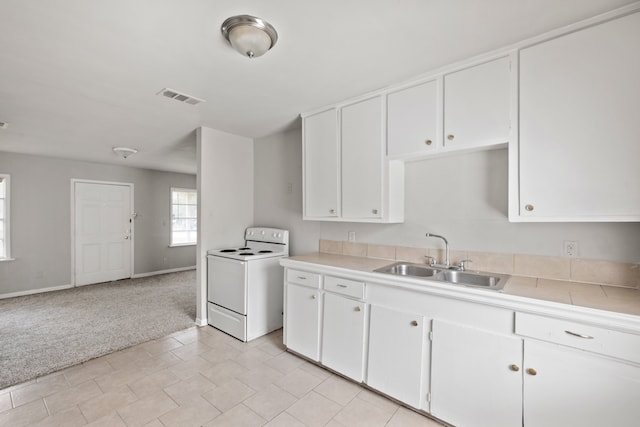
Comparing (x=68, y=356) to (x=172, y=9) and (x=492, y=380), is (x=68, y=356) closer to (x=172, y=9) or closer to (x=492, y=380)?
(x=172, y=9)

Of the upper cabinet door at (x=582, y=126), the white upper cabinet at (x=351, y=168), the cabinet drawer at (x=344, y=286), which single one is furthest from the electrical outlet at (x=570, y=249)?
the cabinet drawer at (x=344, y=286)

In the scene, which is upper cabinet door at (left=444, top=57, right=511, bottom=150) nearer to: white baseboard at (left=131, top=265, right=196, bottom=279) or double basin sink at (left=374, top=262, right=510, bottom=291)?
double basin sink at (left=374, top=262, right=510, bottom=291)

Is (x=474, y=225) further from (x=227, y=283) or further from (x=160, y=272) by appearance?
(x=160, y=272)

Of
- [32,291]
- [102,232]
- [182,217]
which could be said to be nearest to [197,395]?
[32,291]

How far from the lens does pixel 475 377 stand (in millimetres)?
1711

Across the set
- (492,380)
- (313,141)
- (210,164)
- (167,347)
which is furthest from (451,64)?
(167,347)

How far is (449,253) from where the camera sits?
7.85 feet

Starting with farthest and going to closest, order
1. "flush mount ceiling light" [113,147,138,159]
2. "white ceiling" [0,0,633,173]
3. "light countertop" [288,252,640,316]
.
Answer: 1. "flush mount ceiling light" [113,147,138,159]
2. "white ceiling" [0,0,633,173]
3. "light countertop" [288,252,640,316]

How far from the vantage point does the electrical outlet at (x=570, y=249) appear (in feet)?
6.23

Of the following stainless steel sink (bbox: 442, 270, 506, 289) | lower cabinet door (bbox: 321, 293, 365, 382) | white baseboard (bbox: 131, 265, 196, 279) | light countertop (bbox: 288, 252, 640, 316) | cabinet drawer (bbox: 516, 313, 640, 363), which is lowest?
white baseboard (bbox: 131, 265, 196, 279)

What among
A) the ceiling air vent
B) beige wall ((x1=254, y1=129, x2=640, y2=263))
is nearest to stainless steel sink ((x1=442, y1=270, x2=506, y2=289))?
beige wall ((x1=254, y1=129, x2=640, y2=263))

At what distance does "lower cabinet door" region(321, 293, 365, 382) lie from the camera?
2.24 metres

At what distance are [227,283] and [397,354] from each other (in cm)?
199

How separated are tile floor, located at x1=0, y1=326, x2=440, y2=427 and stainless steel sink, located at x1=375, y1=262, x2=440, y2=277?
930 millimetres
